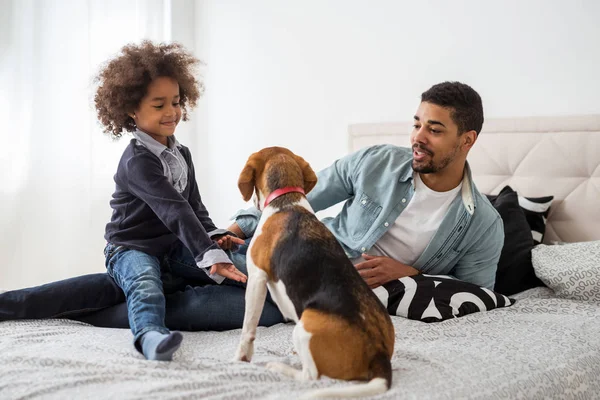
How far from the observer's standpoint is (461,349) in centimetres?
201

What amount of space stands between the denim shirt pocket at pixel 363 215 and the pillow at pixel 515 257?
0.68 metres

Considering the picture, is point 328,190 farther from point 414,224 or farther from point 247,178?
point 247,178

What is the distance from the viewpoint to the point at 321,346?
1.60 metres

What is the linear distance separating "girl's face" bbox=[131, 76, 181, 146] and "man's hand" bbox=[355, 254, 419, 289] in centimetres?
91

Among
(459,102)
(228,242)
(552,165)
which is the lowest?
(228,242)

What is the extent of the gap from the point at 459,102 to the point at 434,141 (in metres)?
0.20

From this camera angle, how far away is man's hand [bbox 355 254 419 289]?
8.34ft

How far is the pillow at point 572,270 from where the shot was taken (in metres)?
2.71

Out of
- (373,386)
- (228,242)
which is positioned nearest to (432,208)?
(228,242)

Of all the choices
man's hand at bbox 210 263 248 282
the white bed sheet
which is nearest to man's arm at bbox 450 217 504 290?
the white bed sheet

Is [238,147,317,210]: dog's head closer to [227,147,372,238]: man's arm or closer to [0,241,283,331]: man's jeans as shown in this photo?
[0,241,283,331]: man's jeans

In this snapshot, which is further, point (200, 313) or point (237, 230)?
point (237, 230)

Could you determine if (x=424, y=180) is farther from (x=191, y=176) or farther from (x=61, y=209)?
(x=61, y=209)

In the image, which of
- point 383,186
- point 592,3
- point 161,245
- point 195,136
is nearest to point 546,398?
point 383,186
